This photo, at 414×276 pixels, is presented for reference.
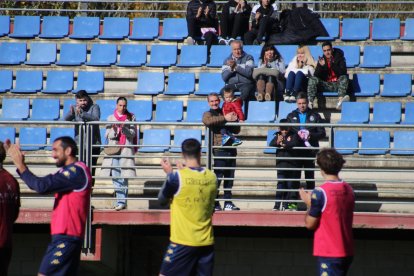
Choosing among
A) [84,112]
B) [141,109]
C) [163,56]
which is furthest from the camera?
[163,56]

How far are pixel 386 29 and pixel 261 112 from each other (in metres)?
3.54

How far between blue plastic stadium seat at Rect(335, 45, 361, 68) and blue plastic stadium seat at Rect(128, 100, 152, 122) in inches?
136

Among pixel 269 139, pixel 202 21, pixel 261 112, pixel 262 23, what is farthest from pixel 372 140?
pixel 202 21

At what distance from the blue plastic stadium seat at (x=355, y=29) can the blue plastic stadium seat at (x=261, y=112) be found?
2.86m

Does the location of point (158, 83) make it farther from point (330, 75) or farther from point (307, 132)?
point (307, 132)

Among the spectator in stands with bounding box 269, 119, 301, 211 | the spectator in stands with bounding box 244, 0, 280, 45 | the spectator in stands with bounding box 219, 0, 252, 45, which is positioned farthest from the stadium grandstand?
the spectator in stands with bounding box 219, 0, 252, 45

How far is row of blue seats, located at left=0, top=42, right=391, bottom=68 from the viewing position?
690 inches

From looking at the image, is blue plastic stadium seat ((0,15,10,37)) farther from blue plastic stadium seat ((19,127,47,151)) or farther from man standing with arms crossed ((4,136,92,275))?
man standing with arms crossed ((4,136,92,275))

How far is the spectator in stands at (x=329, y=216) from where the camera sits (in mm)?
9711

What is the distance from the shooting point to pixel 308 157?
43.4 feet

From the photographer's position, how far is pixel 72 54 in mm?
18297

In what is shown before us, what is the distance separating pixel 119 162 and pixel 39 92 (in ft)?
14.9

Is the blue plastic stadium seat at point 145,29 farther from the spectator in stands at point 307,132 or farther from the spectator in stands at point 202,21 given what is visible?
the spectator in stands at point 307,132

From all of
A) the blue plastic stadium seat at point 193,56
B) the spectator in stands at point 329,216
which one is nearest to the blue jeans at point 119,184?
the spectator in stands at point 329,216
